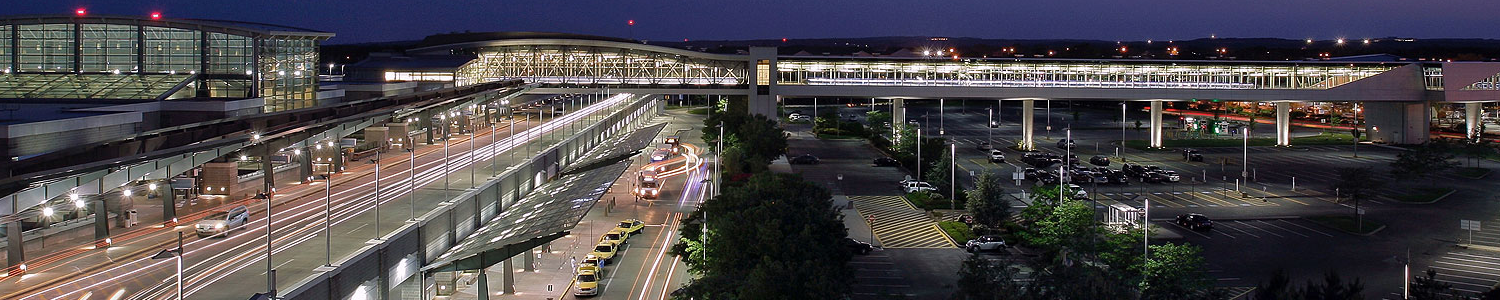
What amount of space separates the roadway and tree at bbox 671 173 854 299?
7.18m

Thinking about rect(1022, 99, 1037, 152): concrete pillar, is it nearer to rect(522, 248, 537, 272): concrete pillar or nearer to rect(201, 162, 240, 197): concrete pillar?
rect(522, 248, 537, 272): concrete pillar

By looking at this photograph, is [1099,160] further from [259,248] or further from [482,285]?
[259,248]

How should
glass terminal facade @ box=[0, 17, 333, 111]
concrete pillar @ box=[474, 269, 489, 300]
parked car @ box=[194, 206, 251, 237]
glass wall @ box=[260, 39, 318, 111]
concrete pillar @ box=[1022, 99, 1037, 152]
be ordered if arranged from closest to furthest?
parked car @ box=[194, 206, 251, 237] < concrete pillar @ box=[474, 269, 489, 300] < glass terminal facade @ box=[0, 17, 333, 111] < glass wall @ box=[260, 39, 318, 111] < concrete pillar @ box=[1022, 99, 1037, 152]

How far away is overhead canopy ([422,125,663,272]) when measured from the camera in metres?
27.6

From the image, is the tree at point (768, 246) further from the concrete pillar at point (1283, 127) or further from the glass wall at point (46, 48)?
the concrete pillar at point (1283, 127)

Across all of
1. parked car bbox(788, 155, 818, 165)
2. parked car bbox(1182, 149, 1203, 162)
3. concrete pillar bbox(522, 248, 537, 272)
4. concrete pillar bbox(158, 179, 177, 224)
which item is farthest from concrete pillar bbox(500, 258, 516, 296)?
parked car bbox(1182, 149, 1203, 162)

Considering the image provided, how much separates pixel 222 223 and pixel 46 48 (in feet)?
111

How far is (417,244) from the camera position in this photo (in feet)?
87.7

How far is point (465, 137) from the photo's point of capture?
62375mm

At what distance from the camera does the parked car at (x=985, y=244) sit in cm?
3981

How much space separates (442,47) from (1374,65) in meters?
72.8

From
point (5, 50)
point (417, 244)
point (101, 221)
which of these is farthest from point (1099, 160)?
point (5, 50)

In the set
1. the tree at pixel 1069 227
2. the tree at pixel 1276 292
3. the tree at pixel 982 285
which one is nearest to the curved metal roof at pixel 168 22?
the tree at pixel 1069 227

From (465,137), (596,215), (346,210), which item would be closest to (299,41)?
(465,137)
